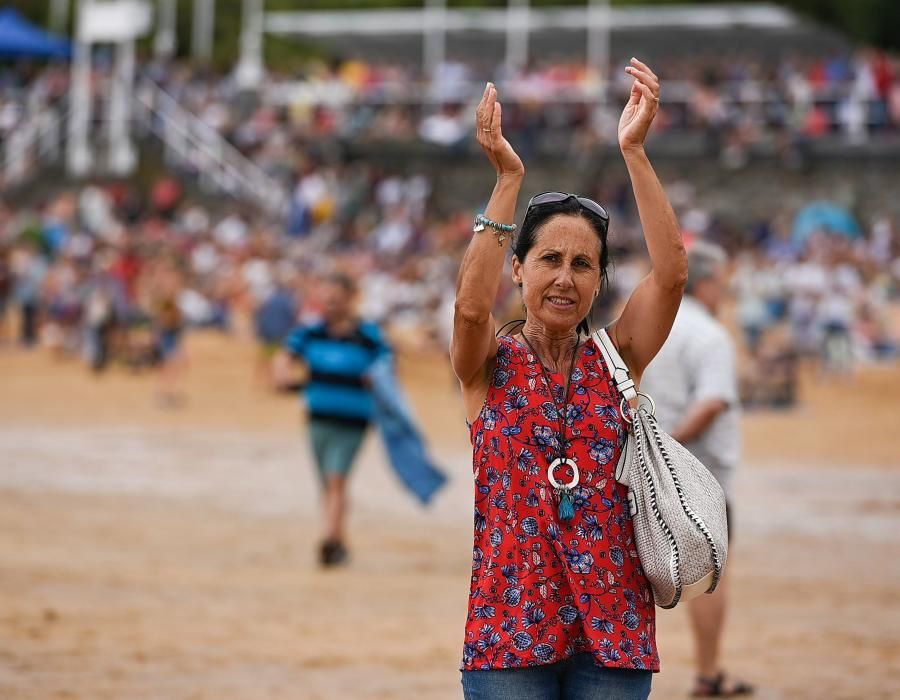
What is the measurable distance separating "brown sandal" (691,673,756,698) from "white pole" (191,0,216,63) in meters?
34.7

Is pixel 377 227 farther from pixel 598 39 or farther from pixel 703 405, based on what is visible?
pixel 703 405

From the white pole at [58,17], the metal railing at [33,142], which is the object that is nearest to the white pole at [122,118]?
the metal railing at [33,142]

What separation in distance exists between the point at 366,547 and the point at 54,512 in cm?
276

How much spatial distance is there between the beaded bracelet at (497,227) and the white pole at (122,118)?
106 feet

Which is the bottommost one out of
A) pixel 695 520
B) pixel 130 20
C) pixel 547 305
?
pixel 695 520

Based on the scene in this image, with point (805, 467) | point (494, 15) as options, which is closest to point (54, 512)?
point (805, 467)

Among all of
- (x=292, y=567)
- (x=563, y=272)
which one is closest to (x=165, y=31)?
(x=292, y=567)

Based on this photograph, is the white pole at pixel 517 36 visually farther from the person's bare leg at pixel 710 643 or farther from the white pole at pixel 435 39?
the person's bare leg at pixel 710 643

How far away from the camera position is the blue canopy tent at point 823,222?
28.9 metres

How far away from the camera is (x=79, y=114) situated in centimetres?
3531

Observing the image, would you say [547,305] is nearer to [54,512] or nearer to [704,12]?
[54,512]

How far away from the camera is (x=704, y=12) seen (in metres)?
44.8

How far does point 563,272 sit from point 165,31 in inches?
1659

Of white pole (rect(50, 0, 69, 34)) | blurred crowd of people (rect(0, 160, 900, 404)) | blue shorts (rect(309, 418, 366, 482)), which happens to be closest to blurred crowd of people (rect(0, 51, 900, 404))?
blurred crowd of people (rect(0, 160, 900, 404))
